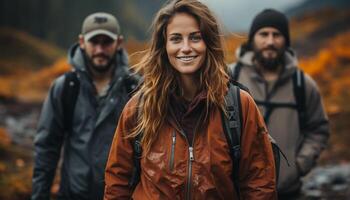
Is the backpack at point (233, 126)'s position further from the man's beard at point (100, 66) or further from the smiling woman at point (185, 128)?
the man's beard at point (100, 66)

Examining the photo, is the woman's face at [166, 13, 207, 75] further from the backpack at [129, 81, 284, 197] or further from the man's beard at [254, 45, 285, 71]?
the man's beard at [254, 45, 285, 71]

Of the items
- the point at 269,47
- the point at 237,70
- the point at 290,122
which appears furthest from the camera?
the point at 237,70

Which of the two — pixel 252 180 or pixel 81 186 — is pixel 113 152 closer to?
pixel 252 180

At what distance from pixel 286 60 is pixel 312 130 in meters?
0.91

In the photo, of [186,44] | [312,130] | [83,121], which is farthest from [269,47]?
[186,44]

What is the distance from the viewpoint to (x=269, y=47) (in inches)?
229

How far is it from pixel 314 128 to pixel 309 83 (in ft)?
1.89

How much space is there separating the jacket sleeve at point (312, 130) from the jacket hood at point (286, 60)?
0.70ft

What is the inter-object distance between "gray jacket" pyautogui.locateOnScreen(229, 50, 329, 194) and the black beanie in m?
0.33

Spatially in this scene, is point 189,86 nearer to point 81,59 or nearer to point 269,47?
point 81,59

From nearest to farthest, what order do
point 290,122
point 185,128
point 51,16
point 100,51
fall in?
point 185,128, point 290,122, point 100,51, point 51,16

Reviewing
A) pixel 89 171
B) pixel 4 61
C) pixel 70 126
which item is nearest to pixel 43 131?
pixel 70 126

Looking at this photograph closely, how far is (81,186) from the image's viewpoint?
5.16m

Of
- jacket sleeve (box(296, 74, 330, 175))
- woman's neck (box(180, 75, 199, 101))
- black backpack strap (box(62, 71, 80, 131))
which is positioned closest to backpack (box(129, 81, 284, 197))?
woman's neck (box(180, 75, 199, 101))
